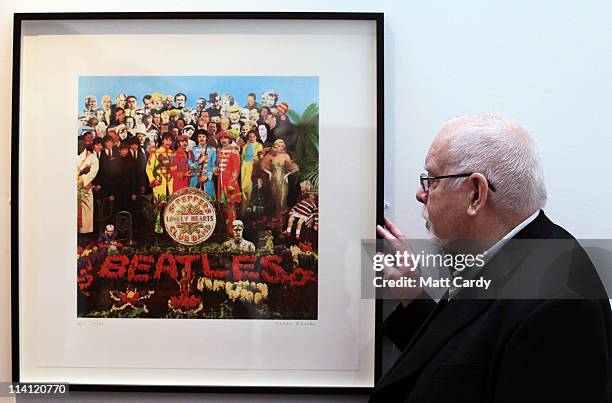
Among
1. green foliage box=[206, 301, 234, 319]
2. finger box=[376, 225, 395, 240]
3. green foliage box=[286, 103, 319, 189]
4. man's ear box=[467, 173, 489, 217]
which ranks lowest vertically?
green foliage box=[206, 301, 234, 319]

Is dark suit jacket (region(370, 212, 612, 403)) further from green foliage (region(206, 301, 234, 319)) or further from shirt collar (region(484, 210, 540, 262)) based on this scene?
green foliage (region(206, 301, 234, 319))

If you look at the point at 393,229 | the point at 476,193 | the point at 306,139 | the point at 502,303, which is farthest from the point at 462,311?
the point at 306,139

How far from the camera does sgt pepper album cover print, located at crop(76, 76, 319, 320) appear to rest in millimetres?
1188

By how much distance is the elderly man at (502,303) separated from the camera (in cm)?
78

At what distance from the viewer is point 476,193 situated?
3.03 feet

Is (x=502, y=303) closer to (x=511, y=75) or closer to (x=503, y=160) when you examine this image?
(x=503, y=160)

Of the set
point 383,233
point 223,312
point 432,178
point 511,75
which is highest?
point 511,75

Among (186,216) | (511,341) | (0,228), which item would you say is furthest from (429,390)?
(0,228)

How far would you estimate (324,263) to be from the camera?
3.90ft

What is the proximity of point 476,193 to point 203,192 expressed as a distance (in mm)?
546

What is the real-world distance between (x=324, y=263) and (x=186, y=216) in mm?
296

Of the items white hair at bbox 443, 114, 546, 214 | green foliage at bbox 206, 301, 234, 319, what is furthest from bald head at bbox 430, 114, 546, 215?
green foliage at bbox 206, 301, 234, 319

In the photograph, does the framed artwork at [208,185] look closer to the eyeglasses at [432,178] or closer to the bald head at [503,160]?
the eyeglasses at [432,178]

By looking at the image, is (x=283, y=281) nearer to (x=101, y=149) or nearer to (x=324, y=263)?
(x=324, y=263)
